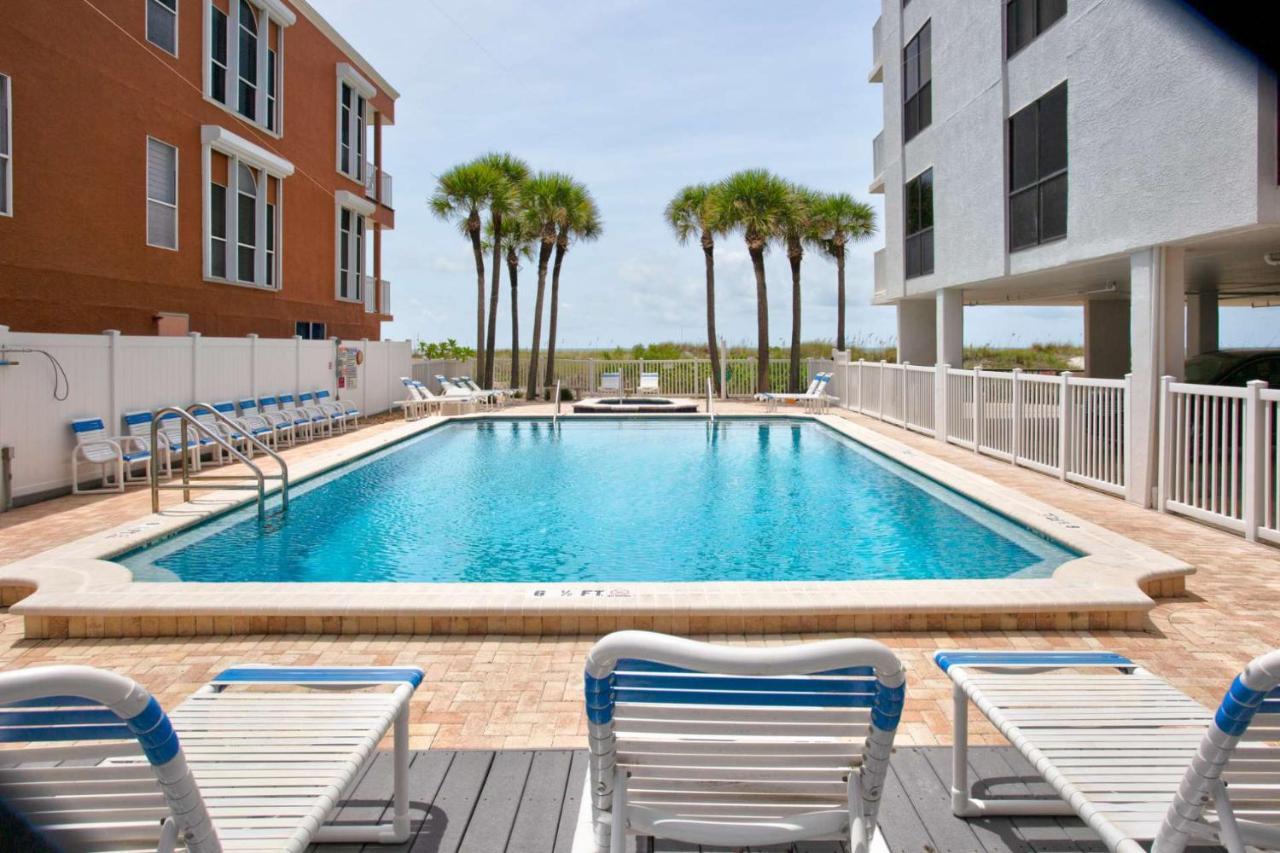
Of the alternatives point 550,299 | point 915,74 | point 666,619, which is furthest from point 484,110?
point 666,619

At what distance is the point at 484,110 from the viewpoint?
86.4ft

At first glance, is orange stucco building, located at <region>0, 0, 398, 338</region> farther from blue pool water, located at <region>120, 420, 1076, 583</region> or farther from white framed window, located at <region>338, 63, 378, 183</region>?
blue pool water, located at <region>120, 420, 1076, 583</region>

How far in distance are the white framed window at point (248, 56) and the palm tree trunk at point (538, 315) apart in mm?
11098

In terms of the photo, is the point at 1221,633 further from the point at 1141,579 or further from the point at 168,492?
the point at 168,492

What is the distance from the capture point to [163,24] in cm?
1463

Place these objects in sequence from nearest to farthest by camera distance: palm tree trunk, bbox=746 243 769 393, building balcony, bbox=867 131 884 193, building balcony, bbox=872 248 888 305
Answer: building balcony, bbox=872 248 888 305 → building balcony, bbox=867 131 884 193 → palm tree trunk, bbox=746 243 769 393

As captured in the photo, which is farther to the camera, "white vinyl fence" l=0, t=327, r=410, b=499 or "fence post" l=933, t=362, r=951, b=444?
"fence post" l=933, t=362, r=951, b=444

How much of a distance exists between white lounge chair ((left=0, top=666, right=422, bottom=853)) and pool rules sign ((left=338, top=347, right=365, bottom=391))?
16566 mm

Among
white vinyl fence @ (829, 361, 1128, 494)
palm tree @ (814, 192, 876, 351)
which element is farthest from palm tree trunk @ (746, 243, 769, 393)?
white vinyl fence @ (829, 361, 1128, 494)

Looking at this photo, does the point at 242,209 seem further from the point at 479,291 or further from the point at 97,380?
the point at 479,291

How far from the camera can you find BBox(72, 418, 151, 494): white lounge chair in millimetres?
10117

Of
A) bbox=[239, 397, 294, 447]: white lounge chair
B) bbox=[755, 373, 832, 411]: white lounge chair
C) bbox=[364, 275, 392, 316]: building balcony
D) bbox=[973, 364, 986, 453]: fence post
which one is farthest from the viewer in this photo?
bbox=[364, 275, 392, 316]: building balcony

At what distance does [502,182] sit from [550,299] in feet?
14.2

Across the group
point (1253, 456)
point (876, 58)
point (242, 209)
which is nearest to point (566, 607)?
point (1253, 456)
